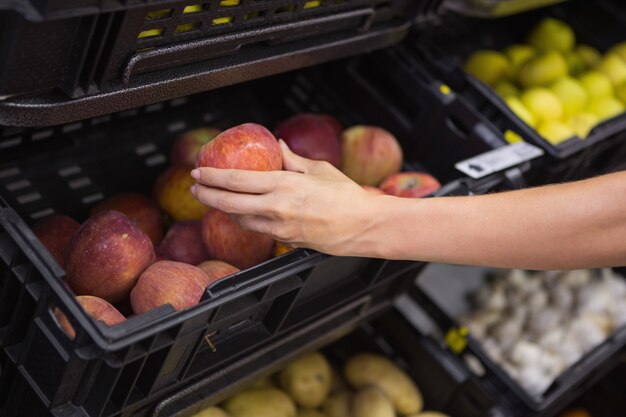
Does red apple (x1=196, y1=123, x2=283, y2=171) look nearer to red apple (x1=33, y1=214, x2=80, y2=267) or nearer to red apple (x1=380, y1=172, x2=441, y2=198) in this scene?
red apple (x1=33, y1=214, x2=80, y2=267)

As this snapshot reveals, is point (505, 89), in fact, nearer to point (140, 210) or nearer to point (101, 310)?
point (140, 210)

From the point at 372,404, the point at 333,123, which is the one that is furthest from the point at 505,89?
the point at 372,404

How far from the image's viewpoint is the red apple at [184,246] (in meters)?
1.51

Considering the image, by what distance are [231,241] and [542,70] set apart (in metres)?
1.30

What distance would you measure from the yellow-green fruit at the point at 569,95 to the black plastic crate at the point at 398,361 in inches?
34.0

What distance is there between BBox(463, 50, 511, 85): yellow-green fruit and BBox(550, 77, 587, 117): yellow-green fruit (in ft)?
0.53

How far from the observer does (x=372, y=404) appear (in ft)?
5.94

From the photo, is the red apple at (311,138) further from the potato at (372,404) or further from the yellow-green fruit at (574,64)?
the yellow-green fruit at (574,64)

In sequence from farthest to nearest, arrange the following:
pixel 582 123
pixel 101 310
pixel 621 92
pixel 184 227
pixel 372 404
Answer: pixel 621 92 < pixel 582 123 < pixel 372 404 < pixel 184 227 < pixel 101 310

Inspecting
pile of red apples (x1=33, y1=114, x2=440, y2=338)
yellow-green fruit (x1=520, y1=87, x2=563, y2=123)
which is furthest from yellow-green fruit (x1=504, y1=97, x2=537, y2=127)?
pile of red apples (x1=33, y1=114, x2=440, y2=338)

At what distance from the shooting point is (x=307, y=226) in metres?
1.23

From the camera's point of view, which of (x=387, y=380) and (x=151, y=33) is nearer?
(x=151, y=33)

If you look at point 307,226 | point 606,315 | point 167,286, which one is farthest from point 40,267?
point 606,315

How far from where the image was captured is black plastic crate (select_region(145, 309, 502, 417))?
4.98 ft
